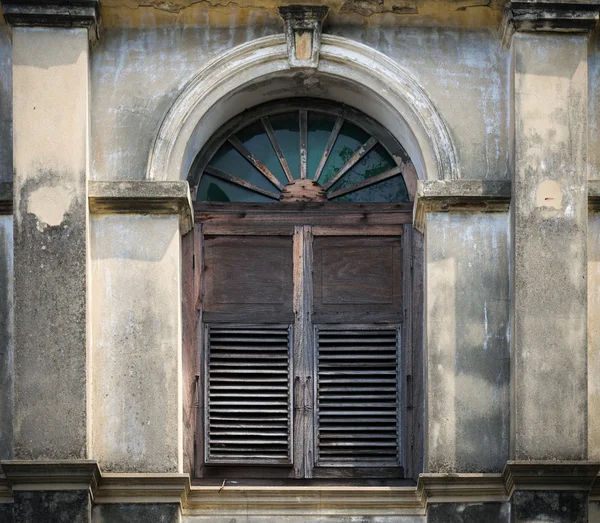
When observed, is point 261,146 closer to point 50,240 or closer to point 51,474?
point 50,240

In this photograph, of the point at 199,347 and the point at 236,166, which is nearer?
the point at 199,347

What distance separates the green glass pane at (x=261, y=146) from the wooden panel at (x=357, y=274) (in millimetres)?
643

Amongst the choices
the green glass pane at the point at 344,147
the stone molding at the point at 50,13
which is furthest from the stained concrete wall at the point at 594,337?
the stone molding at the point at 50,13

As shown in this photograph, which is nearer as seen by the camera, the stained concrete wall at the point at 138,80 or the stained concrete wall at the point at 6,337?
the stained concrete wall at the point at 6,337

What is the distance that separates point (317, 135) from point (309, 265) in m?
1.07

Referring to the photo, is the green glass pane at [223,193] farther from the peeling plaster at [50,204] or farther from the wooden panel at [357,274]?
the peeling plaster at [50,204]

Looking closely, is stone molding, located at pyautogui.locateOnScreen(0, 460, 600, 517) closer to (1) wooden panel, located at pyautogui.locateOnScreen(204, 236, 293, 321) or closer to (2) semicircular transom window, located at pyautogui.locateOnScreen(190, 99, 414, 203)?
(1) wooden panel, located at pyautogui.locateOnScreen(204, 236, 293, 321)

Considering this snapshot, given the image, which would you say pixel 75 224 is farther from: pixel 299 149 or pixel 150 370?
pixel 299 149

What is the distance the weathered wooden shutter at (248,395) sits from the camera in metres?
11.9

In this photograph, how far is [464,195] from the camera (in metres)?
11.7

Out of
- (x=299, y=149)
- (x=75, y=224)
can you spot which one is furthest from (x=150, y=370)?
(x=299, y=149)

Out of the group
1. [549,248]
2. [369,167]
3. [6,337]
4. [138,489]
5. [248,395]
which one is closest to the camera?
[138,489]

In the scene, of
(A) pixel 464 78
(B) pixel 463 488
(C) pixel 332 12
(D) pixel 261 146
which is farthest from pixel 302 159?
(B) pixel 463 488

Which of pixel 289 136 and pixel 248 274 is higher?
pixel 289 136
